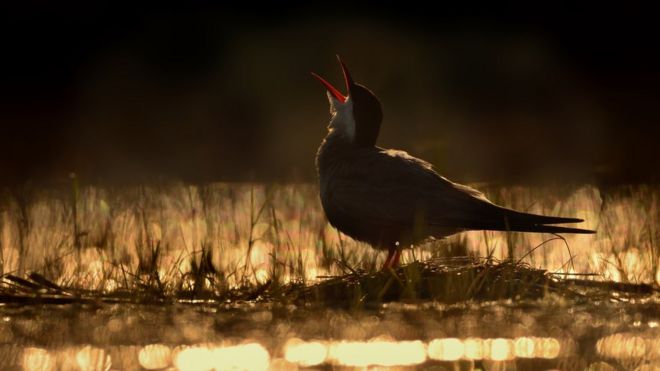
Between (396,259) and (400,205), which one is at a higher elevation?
(400,205)

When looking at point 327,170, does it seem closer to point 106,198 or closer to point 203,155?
point 106,198

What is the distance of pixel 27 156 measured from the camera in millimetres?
14133

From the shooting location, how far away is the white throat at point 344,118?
7.92 meters

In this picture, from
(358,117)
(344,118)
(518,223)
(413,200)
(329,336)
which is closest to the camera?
(329,336)

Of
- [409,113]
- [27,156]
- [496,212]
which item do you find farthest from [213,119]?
[496,212]

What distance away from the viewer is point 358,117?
7.91m

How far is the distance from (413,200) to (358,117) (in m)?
1.13

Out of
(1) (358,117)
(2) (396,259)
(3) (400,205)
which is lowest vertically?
(2) (396,259)

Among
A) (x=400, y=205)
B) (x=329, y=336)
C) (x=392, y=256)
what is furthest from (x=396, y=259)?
(x=329, y=336)

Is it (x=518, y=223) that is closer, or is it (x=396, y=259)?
(x=518, y=223)

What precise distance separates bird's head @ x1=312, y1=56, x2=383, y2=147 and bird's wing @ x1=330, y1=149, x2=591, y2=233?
0.58m

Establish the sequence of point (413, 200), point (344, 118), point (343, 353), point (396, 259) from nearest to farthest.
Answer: point (343, 353) → point (413, 200) → point (396, 259) → point (344, 118)

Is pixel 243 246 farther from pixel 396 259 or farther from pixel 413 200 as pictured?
pixel 413 200

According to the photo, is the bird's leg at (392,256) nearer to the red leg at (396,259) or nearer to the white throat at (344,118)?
the red leg at (396,259)
